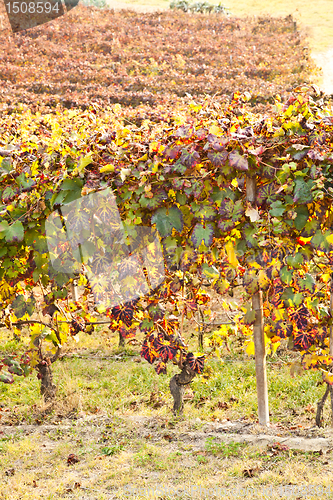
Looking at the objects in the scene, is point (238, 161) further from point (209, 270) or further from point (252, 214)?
point (209, 270)

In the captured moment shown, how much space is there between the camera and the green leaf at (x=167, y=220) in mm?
2223

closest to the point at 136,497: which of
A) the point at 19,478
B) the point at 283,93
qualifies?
the point at 19,478

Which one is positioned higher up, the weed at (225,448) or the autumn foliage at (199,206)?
the autumn foliage at (199,206)

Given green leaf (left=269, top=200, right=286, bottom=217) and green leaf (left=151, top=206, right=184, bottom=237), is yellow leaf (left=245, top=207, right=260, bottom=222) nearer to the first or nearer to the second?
green leaf (left=269, top=200, right=286, bottom=217)

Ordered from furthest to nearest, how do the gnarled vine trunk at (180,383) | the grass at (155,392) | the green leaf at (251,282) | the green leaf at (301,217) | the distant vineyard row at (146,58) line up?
the distant vineyard row at (146,58), the grass at (155,392), the gnarled vine trunk at (180,383), the green leaf at (251,282), the green leaf at (301,217)

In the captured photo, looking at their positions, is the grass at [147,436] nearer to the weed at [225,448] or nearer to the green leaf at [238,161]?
the weed at [225,448]

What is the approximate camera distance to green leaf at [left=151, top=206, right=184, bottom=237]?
2223 millimetres

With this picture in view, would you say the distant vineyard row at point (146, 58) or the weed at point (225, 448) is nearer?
the weed at point (225, 448)

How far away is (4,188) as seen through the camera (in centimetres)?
248

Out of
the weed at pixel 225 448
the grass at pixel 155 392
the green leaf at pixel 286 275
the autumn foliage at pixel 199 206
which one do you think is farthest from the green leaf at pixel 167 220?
the grass at pixel 155 392

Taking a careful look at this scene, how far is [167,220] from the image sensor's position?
2236 mm

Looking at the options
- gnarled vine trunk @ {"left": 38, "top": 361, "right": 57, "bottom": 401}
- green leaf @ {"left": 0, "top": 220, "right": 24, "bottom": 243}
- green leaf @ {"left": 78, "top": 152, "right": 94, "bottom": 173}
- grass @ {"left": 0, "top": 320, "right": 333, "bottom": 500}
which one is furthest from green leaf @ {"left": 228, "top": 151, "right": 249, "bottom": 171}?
gnarled vine trunk @ {"left": 38, "top": 361, "right": 57, "bottom": 401}

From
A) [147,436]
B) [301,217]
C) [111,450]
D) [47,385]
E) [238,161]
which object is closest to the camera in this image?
[238,161]

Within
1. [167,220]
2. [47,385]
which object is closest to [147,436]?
[47,385]
